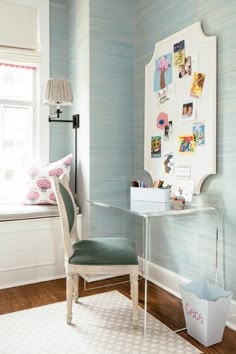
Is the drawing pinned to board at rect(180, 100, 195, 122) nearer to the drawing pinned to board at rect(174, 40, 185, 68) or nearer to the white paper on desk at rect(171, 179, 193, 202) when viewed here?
the drawing pinned to board at rect(174, 40, 185, 68)

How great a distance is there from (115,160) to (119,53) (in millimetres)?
944

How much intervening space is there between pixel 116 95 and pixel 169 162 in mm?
824

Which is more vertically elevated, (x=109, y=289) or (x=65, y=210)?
(x=65, y=210)

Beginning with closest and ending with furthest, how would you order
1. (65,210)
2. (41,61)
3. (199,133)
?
(65,210), (199,133), (41,61)

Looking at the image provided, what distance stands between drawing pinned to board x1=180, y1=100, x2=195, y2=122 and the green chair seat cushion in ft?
3.18

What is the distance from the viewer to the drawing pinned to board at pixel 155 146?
2.63 meters

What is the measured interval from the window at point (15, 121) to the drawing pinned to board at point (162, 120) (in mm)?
1307

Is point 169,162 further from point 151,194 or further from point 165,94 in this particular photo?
point 165,94

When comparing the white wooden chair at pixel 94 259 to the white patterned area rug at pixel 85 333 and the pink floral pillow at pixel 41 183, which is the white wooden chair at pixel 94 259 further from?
the pink floral pillow at pixel 41 183

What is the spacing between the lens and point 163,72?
100 inches

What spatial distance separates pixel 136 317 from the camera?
204 centimetres

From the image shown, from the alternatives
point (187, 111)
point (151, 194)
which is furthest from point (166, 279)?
point (187, 111)

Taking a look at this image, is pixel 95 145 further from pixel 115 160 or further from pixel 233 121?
pixel 233 121

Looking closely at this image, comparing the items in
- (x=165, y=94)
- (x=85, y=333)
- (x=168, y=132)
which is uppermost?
(x=165, y=94)
